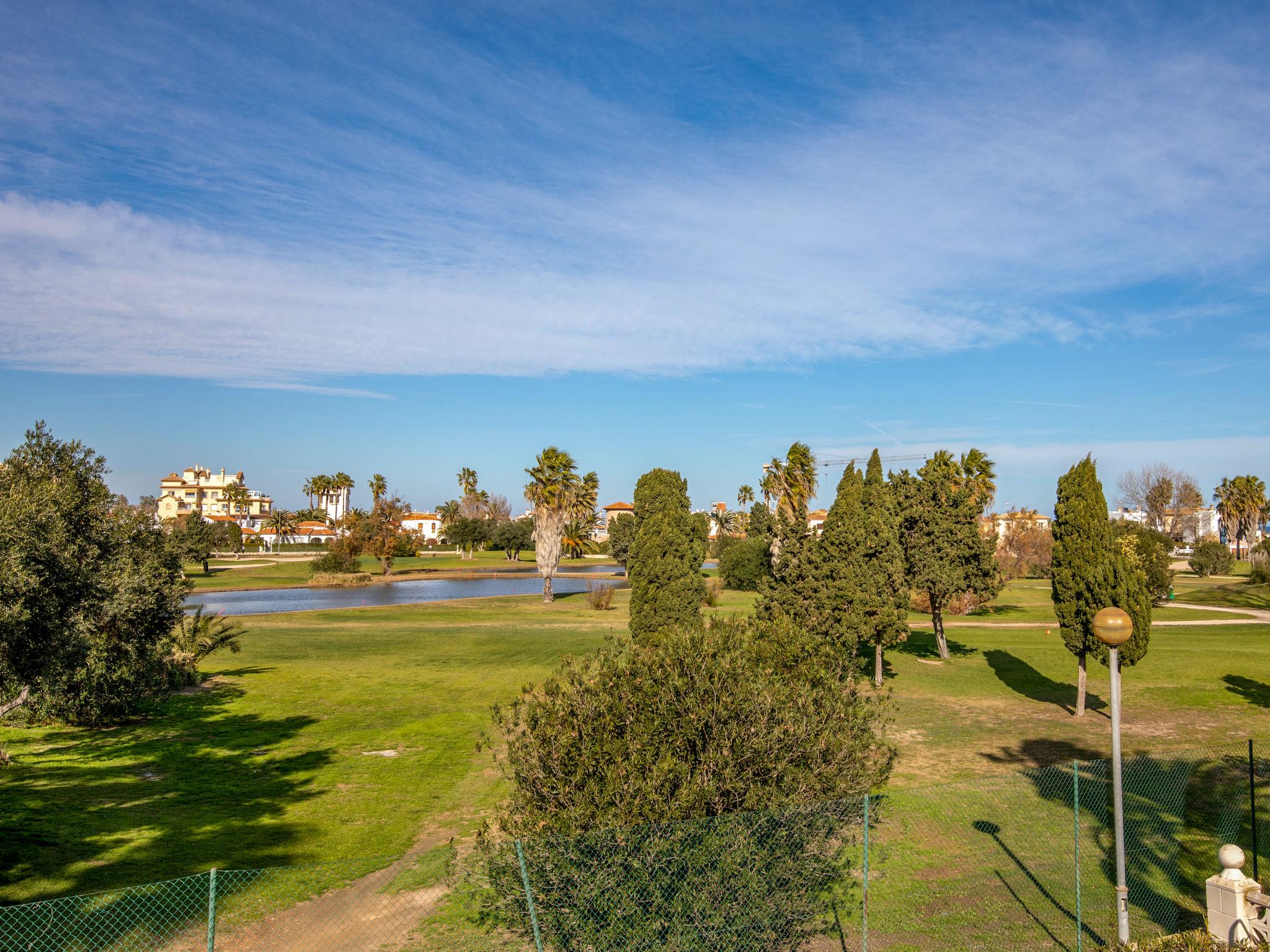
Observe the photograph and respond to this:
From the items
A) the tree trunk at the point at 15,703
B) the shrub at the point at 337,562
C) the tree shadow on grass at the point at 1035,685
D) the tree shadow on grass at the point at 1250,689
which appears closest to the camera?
the tree trunk at the point at 15,703

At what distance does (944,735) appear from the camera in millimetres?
21125

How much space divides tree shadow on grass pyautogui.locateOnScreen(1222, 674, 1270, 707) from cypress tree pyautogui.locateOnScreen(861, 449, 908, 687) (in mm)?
10141

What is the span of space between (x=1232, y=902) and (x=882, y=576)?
17.5 m

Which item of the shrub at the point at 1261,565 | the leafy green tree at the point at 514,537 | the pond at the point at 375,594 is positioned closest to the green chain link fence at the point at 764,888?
the pond at the point at 375,594

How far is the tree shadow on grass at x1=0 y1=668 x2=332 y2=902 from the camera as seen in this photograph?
1183 cm

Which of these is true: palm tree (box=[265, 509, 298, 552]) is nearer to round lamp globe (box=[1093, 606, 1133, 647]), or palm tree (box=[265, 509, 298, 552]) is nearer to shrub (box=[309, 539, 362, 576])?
shrub (box=[309, 539, 362, 576])

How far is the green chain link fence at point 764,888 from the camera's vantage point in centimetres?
757

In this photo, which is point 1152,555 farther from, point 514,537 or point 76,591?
point 514,537

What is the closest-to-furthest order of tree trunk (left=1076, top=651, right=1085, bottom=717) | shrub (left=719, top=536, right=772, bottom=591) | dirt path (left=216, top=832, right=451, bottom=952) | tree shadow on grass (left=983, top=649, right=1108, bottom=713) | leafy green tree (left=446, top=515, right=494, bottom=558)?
dirt path (left=216, top=832, right=451, bottom=952), tree trunk (left=1076, top=651, right=1085, bottom=717), tree shadow on grass (left=983, top=649, right=1108, bottom=713), shrub (left=719, top=536, right=772, bottom=591), leafy green tree (left=446, top=515, right=494, bottom=558)

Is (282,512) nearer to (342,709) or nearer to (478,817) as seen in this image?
(342,709)

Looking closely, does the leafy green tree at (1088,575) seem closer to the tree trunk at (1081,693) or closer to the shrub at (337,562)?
the tree trunk at (1081,693)

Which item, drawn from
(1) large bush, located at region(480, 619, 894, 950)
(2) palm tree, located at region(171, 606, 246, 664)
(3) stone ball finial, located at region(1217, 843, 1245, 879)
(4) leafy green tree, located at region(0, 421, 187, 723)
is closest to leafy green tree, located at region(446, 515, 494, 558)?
(2) palm tree, located at region(171, 606, 246, 664)

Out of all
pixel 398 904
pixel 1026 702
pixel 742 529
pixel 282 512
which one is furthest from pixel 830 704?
pixel 282 512

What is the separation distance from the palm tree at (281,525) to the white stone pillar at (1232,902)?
142 metres
